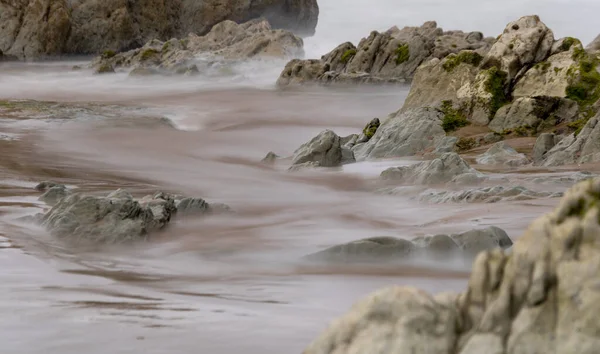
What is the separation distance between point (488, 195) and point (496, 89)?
256 inches

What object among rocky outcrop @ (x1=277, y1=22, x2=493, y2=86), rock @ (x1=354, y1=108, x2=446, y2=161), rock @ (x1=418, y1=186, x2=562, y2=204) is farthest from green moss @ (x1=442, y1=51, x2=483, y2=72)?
rocky outcrop @ (x1=277, y1=22, x2=493, y2=86)

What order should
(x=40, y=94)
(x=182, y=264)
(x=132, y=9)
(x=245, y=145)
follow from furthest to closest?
(x=132, y=9) < (x=40, y=94) < (x=245, y=145) < (x=182, y=264)

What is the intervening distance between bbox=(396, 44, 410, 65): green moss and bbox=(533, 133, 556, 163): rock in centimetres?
1783

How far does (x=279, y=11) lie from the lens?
63938mm

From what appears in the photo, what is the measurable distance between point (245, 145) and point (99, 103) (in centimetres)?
995

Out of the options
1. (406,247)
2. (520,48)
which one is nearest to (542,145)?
(520,48)

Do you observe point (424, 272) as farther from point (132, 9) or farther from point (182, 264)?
point (132, 9)

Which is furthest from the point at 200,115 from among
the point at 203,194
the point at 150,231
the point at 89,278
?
the point at 89,278

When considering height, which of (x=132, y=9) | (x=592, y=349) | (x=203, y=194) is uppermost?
(x=132, y=9)

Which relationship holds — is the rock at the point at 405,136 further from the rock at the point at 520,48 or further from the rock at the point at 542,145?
the rock at the point at 542,145

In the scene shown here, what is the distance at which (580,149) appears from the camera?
12078mm

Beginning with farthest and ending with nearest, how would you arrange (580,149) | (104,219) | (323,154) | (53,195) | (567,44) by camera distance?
(567,44)
(323,154)
(580,149)
(53,195)
(104,219)

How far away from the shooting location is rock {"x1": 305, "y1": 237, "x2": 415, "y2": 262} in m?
6.96

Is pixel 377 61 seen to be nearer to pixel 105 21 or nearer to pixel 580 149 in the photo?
pixel 580 149
